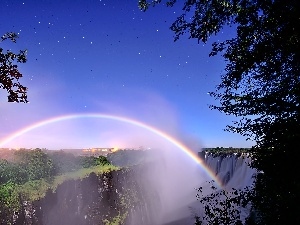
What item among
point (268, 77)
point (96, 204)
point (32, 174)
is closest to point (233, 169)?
point (96, 204)

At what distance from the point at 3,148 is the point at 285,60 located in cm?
2054

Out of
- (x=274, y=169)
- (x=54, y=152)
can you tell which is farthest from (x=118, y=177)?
(x=274, y=169)

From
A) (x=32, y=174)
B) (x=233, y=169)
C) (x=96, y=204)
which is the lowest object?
(x=96, y=204)

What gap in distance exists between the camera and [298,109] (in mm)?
7270

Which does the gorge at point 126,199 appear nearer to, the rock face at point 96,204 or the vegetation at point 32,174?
the rock face at point 96,204

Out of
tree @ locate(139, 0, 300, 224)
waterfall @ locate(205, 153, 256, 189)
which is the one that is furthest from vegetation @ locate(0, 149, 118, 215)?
waterfall @ locate(205, 153, 256, 189)

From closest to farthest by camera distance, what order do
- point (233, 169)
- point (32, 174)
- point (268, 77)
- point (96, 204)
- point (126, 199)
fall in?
point (268, 77) < point (32, 174) < point (96, 204) < point (126, 199) < point (233, 169)

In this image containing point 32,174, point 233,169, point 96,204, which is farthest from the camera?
point 233,169

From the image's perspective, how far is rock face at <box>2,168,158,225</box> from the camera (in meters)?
16.8

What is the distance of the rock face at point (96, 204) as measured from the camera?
55.2ft

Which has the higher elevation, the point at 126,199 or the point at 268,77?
the point at 268,77

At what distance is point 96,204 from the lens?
79.4 feet

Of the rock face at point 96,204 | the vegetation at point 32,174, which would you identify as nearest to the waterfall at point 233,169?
the rock face at point 96,204

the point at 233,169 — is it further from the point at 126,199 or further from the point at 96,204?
the point at 96,204
